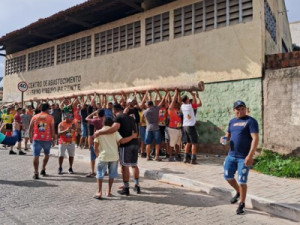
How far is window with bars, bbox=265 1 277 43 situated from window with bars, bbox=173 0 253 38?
99 cm

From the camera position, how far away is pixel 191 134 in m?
8.35

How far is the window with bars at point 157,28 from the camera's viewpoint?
11314 mm

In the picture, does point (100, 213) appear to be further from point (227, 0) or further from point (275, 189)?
point (227, 0)

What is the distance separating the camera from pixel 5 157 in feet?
33.3

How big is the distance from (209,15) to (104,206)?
24.6 feet

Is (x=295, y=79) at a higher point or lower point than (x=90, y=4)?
lower

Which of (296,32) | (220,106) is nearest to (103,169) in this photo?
(220,106)

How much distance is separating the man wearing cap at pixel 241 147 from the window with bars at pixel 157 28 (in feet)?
22.9

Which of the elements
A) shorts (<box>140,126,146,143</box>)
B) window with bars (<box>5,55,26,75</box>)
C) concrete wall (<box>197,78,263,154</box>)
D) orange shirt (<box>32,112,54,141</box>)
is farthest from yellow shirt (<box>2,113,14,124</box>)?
window with bars (<box>5,55,26,75</box>)

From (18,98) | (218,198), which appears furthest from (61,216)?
(18,98)

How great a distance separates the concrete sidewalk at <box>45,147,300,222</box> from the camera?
4.98 meters

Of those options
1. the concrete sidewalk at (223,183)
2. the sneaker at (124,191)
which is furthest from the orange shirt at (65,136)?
the sneaker at (124,191)

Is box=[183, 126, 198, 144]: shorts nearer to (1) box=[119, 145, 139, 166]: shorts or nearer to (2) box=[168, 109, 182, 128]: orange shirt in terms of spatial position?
(2) box=[168, 109, 182, 128]: orange shirt

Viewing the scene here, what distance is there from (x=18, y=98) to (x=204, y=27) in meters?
13.2
